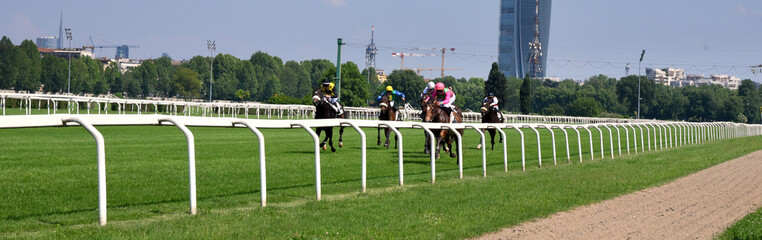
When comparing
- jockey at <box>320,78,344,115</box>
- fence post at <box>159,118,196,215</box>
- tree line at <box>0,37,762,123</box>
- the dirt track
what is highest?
tree line at <box>0,37,762,123</box>

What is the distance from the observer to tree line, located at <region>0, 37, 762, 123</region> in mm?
95688

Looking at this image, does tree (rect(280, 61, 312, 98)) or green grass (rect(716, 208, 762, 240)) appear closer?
green grass (rect(716, 208, 762, 240))

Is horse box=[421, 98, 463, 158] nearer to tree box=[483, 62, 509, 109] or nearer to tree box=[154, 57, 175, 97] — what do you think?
tree box=[483, 62, 509, 109]

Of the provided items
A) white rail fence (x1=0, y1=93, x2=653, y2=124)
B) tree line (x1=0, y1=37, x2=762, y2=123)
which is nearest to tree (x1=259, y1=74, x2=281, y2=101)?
tree line (x1=0, y1=37, x2=762, y2=123)

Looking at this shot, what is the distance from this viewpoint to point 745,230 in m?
7.21

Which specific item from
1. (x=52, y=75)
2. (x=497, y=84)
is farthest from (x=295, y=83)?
(x=52, y=75)

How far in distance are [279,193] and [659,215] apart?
3919 mm

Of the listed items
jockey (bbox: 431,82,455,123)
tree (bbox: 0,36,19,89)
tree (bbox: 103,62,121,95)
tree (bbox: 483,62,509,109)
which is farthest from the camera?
tree (bbox: 103,62,121,95)

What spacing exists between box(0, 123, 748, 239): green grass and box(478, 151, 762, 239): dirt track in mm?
282

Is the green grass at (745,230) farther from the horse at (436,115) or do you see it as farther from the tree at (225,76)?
the tree at (225,76)

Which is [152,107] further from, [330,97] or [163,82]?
[163,82]

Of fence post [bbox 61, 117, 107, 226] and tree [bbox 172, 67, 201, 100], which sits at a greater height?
tree [bbox 172, 67, 201, 100]

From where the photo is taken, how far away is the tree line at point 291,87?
95688mm

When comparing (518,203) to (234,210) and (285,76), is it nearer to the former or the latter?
(234,210)
